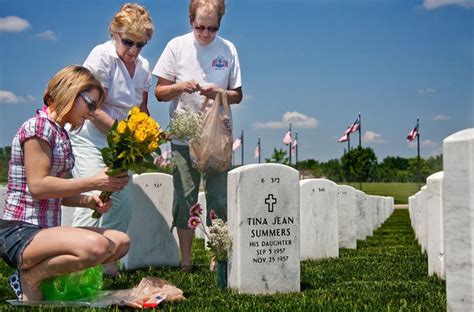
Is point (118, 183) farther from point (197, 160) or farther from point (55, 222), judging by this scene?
point (197, 160)

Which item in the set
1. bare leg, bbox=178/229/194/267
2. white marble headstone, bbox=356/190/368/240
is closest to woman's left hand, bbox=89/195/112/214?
bare leg, bbox=178/229/194/267

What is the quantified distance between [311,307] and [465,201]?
153cm

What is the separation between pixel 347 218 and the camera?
430 inches

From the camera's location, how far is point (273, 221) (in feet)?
18.6

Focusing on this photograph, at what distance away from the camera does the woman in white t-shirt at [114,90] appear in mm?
6055

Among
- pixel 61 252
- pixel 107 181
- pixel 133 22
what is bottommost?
pixel 61 252

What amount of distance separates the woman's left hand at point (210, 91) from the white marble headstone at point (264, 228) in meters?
1.00

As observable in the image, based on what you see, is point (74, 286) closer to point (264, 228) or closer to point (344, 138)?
point (264, 228)

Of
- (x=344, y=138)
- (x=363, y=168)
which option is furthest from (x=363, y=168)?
(x=344, y=138)

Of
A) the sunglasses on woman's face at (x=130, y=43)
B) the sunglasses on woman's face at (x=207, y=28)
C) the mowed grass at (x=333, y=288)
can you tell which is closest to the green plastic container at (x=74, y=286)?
the mowed grass at (x=333, y=288)

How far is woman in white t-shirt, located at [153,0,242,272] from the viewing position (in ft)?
21.2

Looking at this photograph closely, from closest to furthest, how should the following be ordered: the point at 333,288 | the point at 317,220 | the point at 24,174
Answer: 1. the point at 24,174
2. the point at 333,288
3. the point at 317,220

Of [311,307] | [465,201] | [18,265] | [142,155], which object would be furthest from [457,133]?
[18,265]

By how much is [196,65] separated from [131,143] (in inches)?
87.4
